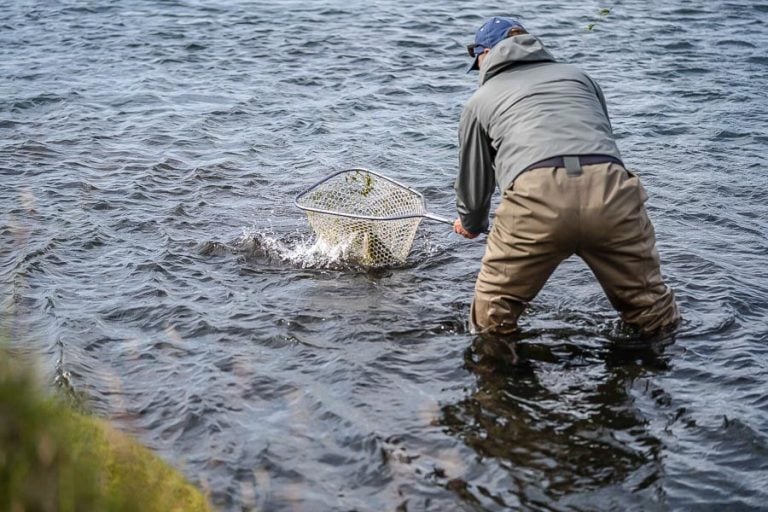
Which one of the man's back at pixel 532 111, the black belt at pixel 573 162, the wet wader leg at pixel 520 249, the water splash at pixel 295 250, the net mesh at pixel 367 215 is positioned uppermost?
the man's back at pixel 532 111

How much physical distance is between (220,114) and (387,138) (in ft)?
8.18

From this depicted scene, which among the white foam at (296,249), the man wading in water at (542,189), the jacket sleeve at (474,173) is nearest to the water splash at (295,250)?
the white foam at (296,249)

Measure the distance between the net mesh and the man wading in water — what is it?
1348 millimetres

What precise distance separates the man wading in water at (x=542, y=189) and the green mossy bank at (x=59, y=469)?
8.19 ft

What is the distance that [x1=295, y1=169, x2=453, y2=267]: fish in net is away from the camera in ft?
26.1

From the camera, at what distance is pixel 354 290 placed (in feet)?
25.8

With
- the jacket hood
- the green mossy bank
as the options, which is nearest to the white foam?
the jacket hood

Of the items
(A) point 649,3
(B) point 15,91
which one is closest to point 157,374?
(B) point 15,91

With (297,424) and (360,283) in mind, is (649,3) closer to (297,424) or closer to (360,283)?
(360,283)

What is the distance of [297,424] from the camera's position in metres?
5.82

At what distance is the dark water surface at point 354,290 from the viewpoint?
544 centimetres

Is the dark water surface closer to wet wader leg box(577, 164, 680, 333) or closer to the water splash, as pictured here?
the water splash

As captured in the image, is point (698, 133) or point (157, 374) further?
point (698, 133)

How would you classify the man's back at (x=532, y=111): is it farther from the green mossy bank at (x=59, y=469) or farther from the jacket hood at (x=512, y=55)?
the green mossy bank at (x=59, y=469)
